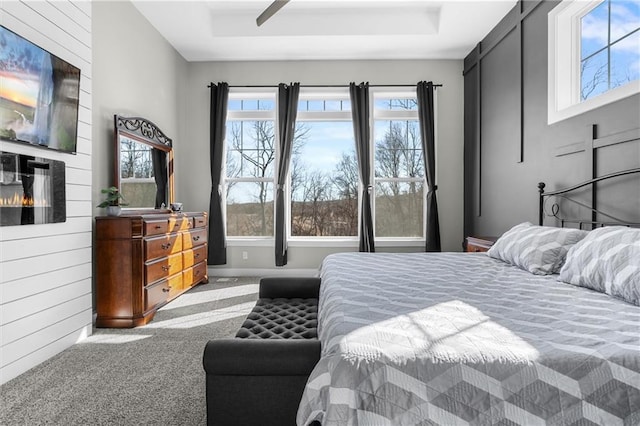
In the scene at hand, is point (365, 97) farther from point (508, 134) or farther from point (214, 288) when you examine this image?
point (214, 288)

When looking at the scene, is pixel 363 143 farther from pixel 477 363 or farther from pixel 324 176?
pixel 477 363

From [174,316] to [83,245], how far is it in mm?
986

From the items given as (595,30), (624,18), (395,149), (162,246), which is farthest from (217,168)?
(624,18)

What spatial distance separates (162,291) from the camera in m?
3.40

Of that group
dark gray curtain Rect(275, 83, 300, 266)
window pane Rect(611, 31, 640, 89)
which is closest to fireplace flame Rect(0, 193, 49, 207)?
dark gray curtain Rect(275, 83, 300, 266)

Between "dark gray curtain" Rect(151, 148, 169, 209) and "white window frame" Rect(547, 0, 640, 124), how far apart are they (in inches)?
155

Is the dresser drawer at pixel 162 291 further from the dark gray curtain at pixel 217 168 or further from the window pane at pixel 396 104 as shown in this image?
the window pane at pixel 396 104

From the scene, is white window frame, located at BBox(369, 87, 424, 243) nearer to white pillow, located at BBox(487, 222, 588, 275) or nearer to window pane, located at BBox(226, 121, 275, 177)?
window pane, located at BBox(226, 121, 275, 177)

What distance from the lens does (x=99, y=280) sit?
9.82 feet

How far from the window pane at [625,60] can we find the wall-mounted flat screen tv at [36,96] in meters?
3.82

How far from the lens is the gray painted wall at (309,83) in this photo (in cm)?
504

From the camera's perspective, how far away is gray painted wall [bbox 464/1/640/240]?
2518 millimetres

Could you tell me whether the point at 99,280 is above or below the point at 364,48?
below

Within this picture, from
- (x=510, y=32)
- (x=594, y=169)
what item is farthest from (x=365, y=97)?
(x=594, y=169)
